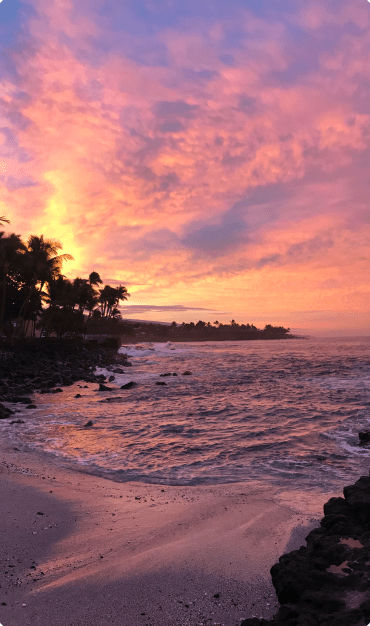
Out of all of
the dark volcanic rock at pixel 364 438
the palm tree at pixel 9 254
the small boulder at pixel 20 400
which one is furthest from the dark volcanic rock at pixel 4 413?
the palm tree at pixel 9 254

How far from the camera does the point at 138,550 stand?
4441 millimetres

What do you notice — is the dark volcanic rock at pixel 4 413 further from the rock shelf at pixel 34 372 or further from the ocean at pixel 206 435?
the ocean at pixel 206 435

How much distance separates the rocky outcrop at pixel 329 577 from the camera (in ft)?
9.25

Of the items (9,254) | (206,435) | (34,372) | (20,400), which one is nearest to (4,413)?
(20,400)

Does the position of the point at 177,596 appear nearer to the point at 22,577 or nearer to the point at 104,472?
the point at 22,577

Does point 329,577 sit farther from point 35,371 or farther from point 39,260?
point 39,260

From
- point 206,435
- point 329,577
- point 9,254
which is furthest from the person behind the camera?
point 9,254

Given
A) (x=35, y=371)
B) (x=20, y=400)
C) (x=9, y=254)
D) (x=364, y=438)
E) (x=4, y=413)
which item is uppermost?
(x=9, y=254)

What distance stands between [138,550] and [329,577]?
7.77 ft

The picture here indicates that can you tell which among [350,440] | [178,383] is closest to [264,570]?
[350,440]

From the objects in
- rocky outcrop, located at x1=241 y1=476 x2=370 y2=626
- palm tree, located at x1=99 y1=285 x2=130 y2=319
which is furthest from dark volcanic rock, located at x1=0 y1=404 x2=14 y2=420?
palm tree, located at x1=99 y1=285 x2=130 y2=319

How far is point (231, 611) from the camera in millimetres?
3273

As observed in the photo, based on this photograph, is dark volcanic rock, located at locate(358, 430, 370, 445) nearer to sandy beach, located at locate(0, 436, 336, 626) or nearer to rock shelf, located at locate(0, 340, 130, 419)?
sandy beach, located at locate(0, 436, 336, 626)

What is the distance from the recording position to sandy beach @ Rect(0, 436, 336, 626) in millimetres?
3311
